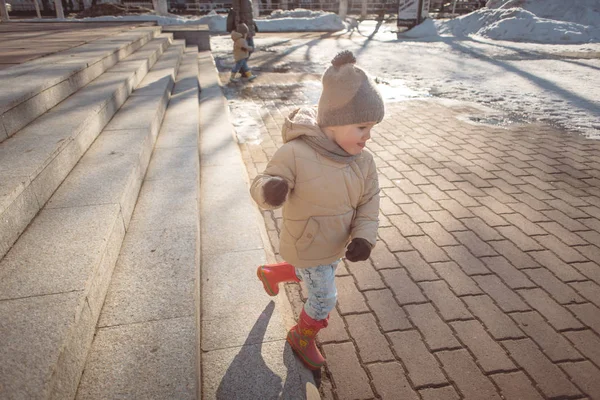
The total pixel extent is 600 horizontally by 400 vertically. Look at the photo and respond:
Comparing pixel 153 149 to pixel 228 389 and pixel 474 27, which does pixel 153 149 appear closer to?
pixel 228 389

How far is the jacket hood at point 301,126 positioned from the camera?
5.66 ft

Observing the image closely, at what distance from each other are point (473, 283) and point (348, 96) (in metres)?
1.73

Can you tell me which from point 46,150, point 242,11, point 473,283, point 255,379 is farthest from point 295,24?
point 255,379

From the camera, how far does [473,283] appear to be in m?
2.63

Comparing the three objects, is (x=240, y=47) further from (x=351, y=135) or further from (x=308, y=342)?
(x=308, y=342)

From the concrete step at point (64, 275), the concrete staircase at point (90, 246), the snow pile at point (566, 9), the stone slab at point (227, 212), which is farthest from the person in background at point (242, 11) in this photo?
the snow pile at point (566, 9)

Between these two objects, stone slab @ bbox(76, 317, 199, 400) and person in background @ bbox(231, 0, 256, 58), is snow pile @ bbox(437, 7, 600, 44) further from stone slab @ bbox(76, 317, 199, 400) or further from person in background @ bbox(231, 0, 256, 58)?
stone slab @ bbox(76, 317, 199, 400)

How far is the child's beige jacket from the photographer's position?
1722 mm

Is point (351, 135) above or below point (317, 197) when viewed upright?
above

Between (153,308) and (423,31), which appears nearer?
(153,308)

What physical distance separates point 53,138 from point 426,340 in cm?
274

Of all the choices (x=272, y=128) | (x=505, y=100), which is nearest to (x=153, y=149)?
(x=272, y=128)

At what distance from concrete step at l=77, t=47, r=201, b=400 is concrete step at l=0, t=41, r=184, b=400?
0.07 m

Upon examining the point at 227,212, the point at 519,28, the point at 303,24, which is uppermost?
the point at 303,24
